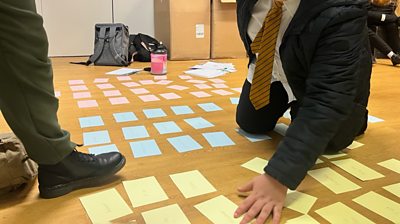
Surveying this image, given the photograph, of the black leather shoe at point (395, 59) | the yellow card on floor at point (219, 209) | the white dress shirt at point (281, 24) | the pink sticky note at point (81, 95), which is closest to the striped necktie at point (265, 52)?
the white dress shirt at point (281, 24)

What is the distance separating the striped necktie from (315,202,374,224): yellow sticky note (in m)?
0.38

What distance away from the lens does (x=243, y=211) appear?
84 centimetres

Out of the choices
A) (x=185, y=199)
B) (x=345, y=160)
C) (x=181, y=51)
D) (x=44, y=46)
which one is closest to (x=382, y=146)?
(x=345, y=160)

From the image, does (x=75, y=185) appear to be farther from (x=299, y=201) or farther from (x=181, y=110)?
(x=181, y=110)

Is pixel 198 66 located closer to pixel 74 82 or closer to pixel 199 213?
pixel 74 82

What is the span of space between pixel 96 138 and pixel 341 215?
77 centimetres

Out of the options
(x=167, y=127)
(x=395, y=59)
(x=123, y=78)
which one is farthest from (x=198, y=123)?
(x=395, y=59)

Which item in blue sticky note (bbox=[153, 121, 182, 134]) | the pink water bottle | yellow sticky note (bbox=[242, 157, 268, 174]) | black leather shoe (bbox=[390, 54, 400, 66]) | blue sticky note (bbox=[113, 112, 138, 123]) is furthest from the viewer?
black leather shoe (bbox=[390, 54, 400, 66])

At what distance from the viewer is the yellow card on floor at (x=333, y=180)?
3.19 ft

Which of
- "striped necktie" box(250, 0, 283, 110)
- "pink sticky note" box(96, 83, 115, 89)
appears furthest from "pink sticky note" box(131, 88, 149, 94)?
"striped necktie" box(250, 0, 283, 110)

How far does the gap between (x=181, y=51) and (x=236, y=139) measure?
1.70 meters

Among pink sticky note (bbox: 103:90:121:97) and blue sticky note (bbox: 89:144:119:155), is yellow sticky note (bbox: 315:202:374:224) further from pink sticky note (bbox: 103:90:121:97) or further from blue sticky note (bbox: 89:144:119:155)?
pink sticky note (bbox: 103:90:121:97)

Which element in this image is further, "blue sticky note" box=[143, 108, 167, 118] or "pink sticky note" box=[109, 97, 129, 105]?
"pink sticky note" box=[109, 97, 129, 105]

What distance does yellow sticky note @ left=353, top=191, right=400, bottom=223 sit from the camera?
0.85 m
